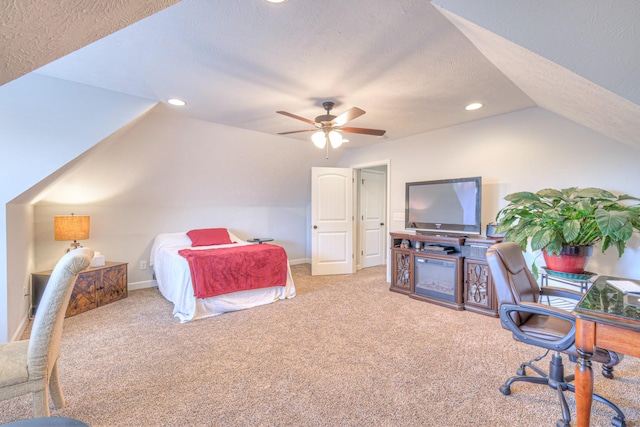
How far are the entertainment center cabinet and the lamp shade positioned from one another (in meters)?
4.08

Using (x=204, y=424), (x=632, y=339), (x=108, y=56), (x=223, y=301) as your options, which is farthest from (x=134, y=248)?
(x=632, y=339)

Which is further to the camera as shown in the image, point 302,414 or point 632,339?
point 302,414

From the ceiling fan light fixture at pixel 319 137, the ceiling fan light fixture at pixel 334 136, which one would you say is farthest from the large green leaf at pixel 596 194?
the ceiling fan light fixture at pixel 319 137

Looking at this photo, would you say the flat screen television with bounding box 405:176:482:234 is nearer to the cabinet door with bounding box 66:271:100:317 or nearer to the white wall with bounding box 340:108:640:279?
the white wall with bounding box 340:108:640:279

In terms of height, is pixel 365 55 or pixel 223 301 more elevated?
pixel 365 55

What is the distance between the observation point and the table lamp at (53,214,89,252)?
344 cm

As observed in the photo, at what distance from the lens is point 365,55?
6.88ft

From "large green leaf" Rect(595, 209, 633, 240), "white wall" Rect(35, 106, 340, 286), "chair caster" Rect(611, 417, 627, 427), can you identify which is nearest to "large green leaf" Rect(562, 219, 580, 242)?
"large green leaf" Rect(595, 209, 633, 240)

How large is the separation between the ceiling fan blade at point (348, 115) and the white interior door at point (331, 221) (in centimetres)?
240

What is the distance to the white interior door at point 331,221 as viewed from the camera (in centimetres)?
523

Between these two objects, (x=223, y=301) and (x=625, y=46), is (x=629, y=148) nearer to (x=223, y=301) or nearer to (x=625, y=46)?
(x=625, y=46)

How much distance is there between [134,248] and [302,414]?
390cm

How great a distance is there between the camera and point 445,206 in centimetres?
386

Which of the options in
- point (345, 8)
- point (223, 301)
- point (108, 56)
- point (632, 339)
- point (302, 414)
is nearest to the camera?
point (632, 339)
